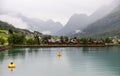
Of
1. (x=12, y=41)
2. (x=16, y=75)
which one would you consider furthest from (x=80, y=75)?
(x=12, y=41)

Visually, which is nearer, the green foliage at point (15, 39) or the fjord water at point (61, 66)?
the fjord water at point (61, 66)

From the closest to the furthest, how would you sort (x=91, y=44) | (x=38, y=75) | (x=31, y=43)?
(x=38, y=75)
(x=31, y=43)
(x=91, y=44)

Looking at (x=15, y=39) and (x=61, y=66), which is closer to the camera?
(x=61, y=66)

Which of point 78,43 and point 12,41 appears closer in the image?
point 12,41

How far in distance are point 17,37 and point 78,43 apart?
4825cm

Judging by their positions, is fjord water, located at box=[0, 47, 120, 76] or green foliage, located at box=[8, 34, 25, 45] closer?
fjord water, located at box=[0, 47, 120, 76]

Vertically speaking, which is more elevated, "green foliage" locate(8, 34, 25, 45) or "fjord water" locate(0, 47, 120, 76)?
"green foliage" locate(8, 34, 25, 45)

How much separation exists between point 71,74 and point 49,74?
359 centimetres

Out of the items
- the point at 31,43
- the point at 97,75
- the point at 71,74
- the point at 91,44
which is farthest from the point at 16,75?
the point at 91,44

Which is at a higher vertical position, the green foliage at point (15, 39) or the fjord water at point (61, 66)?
the green foliage at point (15, 39)

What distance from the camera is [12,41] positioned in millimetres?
163875

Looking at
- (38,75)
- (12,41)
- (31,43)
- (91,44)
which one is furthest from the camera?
(91,44)

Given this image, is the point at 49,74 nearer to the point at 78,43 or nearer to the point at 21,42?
the point at 21,42

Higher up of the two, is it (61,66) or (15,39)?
(15,39)
